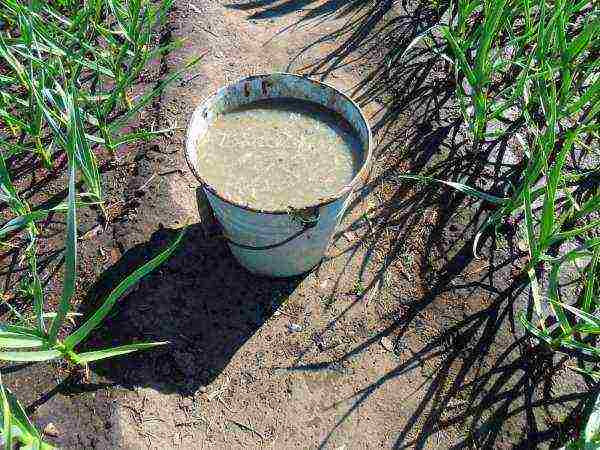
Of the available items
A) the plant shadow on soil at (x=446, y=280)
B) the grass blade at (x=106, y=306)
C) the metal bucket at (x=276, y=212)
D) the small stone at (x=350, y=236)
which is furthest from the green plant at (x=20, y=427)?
the small stone at (x=350, y=236)

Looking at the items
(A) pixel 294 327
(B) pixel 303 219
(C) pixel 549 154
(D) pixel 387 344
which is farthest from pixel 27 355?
(C) pixel 549 154

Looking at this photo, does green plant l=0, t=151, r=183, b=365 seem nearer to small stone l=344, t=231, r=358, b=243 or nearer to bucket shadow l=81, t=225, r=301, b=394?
bucket shadow l=81, t=225, r=301, b=394

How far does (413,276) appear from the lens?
194cm

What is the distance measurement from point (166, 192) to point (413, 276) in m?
0.98

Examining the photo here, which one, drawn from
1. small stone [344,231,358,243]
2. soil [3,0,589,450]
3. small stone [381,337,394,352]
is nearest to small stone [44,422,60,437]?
soil [3,0,589,450]

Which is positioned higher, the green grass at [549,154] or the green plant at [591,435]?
the green grass at [549,154]

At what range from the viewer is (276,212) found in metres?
1.40

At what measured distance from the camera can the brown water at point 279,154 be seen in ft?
5.04

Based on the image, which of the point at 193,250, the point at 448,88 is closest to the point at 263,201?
the point at 193,250

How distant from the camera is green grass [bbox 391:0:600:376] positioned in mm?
1504

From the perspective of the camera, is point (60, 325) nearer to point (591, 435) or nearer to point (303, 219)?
point (303, 219)

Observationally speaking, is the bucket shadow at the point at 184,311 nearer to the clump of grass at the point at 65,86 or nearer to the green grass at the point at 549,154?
the clump of grass at the point at 65,86

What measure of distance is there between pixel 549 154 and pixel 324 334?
3.01ft

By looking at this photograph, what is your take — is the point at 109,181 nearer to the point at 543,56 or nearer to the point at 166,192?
the point at 166,192
